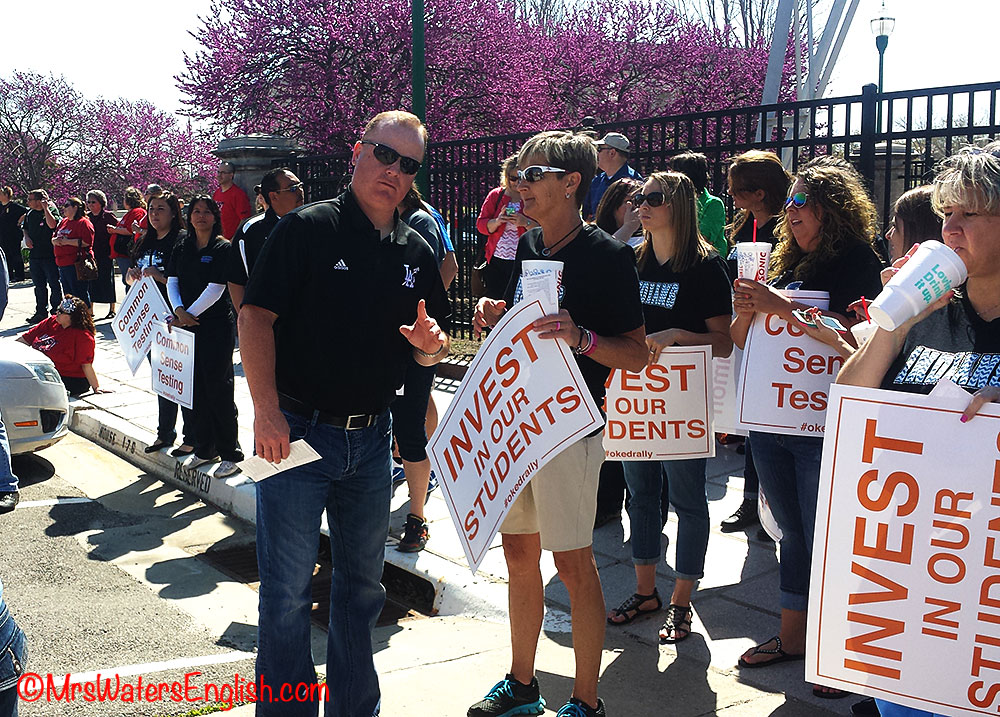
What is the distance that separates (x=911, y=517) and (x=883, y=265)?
6.28 feet

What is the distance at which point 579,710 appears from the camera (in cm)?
360

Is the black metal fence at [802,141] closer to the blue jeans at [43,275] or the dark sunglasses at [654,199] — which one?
the dark sunglasses at [654,199]

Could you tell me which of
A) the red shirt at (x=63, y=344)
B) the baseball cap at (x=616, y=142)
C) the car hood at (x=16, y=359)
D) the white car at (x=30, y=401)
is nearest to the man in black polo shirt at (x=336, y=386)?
the baseball cap at (x=616, y=142)

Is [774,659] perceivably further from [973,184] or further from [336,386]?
[973,184]

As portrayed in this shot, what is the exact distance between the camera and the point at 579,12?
1127 inches

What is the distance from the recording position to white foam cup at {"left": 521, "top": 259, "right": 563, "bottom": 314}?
135 inches

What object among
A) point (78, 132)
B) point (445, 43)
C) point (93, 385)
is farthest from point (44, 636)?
point (78, 132)

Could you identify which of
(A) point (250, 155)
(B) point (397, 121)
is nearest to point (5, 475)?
(B) point (397, 121)

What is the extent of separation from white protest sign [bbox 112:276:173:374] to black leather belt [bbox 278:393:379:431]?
467 cm

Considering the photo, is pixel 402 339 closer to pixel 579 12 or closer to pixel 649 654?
pixel 649 654

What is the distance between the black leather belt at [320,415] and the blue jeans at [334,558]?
2 centimetres

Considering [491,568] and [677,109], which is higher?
[677,109]

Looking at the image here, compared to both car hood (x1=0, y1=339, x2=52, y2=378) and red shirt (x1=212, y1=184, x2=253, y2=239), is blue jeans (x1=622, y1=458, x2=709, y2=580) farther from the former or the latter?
red shirt (x1=212, y1=184, x2=253, y2=239)

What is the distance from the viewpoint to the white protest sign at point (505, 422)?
347 centimetres
